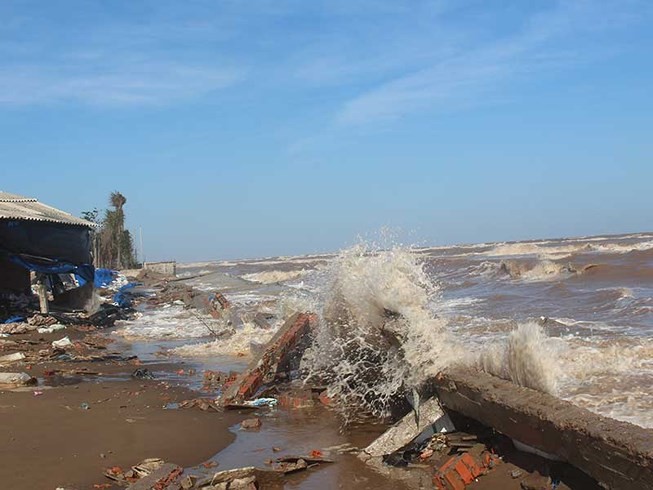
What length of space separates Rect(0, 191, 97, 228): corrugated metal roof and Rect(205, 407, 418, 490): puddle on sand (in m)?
9.85

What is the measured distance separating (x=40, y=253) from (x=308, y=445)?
1181cm

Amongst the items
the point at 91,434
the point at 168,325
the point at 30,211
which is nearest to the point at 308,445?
the point at 91,434

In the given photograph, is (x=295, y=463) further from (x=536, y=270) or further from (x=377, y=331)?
(x=536, y=270)

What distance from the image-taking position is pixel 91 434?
5.95 metres

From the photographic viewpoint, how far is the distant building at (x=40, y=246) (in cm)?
1455

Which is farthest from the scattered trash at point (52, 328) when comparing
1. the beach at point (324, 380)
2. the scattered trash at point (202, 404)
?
the scattered trash at point (202, 404)

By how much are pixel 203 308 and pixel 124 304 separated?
3.50 m

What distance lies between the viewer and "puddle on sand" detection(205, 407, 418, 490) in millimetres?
4656

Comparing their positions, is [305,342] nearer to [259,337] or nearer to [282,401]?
[282,401]

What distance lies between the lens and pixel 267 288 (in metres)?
25.7

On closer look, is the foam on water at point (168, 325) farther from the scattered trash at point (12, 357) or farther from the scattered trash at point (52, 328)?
the scattered trash at point (12, 357)

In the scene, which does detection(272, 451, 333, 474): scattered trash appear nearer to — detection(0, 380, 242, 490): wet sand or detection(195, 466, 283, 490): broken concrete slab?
detection(195, 466, 283, 490): broken concrete slab

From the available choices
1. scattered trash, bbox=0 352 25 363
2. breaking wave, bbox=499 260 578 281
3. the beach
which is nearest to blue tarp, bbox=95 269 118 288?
the beach

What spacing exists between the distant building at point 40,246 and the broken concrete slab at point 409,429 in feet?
37.7
